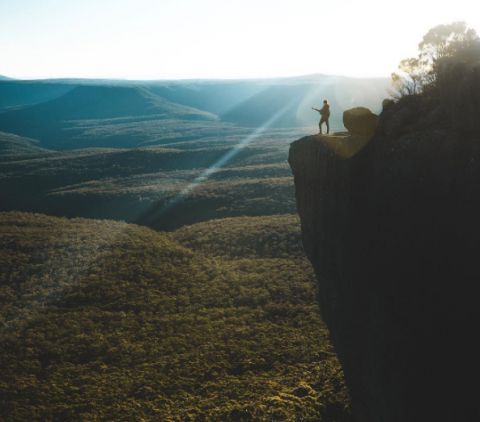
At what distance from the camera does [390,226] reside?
46.5ft

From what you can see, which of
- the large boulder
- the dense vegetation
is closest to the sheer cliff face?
the large boulder

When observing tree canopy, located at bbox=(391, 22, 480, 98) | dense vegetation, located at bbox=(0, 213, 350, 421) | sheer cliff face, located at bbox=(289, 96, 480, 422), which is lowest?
dense vegetation, located at bbox=(0, 213, 350, 421)

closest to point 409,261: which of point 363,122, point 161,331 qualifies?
point 363,122

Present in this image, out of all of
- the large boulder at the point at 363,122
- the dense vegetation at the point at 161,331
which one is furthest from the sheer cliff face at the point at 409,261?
the dense vegetation at the point at 161,331

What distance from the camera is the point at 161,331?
3306 cm

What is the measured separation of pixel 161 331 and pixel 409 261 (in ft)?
78.4

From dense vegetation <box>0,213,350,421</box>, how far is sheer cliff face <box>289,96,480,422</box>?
324 inches

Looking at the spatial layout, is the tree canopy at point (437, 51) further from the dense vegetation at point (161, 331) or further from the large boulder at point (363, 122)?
the dense vegetation at point (161, 331)

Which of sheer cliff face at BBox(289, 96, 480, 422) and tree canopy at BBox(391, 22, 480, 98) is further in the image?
tree canopy at BBox(391, 22, 480, 98)

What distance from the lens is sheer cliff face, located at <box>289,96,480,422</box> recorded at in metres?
11.4

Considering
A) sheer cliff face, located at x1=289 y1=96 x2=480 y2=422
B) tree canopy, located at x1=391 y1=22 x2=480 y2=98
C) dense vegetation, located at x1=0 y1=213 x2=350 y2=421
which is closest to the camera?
sheer cliff face, located at x1=289 y1=96 x2=480 y2=422

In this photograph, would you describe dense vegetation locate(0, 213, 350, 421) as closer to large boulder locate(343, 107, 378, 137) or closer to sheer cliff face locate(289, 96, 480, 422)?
sheer cliff face locate(289, 96, 480, 422)

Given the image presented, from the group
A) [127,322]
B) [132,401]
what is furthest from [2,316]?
[132,401]

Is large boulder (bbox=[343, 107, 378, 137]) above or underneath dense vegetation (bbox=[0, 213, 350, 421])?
above
